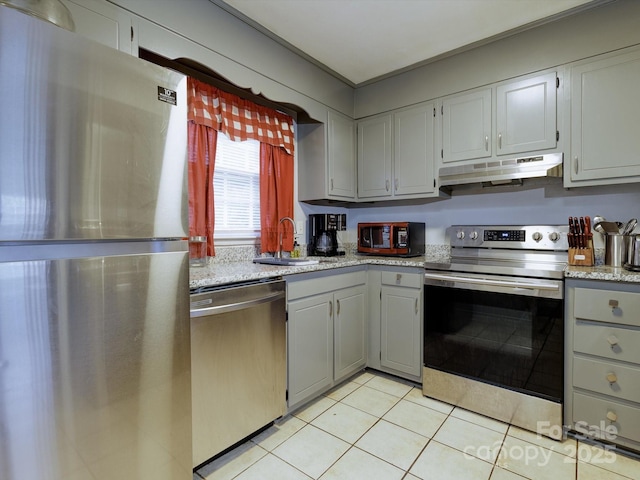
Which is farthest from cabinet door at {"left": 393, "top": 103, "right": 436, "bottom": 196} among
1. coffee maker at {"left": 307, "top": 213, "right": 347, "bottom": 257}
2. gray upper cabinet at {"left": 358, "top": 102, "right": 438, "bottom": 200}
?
coffee maker at {"left": 307, "top": 213, "right": 347, "bottom": 257}

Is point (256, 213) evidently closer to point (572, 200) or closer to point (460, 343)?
point (460, 343)

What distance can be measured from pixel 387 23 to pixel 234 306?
2.00 meters

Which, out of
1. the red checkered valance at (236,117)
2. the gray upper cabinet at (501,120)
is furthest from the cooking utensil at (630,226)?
the red checkered valance at (236,117)

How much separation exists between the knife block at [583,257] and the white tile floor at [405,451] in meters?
1.00

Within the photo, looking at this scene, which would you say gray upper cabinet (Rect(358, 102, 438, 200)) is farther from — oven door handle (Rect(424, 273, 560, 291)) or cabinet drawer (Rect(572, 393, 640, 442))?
cabinet drawer (Rect(572, 393, 640, 442))

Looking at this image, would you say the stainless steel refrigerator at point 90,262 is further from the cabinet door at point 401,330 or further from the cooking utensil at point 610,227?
the cooking utensil at point 610,227

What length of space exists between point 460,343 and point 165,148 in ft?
6.50

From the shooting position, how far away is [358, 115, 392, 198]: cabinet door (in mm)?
2885

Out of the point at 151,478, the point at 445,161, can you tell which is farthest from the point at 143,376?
the point at 445,161

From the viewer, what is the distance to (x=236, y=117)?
232 centimetres

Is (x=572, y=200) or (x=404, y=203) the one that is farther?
(x=404, y=203)

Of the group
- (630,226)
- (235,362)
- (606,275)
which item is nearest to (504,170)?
(630,226)

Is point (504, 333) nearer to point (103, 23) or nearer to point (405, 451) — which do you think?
point (405, 451)

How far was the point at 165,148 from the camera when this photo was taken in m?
1.22
